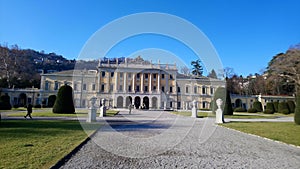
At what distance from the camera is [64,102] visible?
17.4m

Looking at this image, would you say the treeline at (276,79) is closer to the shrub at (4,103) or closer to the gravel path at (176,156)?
the gravel path at (176,156)

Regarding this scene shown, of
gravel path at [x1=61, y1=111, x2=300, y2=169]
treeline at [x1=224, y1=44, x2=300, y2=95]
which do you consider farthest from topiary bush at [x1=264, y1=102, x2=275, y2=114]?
gravel path at [x1=61, y1=111, x2=300, y2=169]

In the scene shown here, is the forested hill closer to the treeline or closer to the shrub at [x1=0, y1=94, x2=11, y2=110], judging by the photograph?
the shrub at [x1=0, y1=94, x2=11, y2=110]

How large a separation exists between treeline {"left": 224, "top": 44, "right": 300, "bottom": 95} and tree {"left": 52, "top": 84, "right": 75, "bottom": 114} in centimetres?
2954

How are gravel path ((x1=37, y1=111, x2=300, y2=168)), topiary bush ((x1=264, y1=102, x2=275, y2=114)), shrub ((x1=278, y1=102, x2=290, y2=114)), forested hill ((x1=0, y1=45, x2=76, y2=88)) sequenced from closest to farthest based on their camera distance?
1. gravel path ((x1=37, y1=111, x2=300, y2=168))
2. shrub ((x1=278, y1=102, x2=290, y2=114))
3. topiary bush ((x1=264, y1=102, x2=275, y2=114))
4. forested hill ((x1=0, y1=45, x2=76, y2=88))

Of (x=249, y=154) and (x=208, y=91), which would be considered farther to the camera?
(x=208, y=91)

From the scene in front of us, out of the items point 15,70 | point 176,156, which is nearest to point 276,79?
point 176,156

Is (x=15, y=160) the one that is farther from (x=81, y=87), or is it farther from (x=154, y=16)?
(x=81, y=87)

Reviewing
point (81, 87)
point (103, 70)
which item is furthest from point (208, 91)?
point (81, 87)

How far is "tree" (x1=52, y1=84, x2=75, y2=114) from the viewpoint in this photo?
1725 cm

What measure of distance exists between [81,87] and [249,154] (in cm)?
4567

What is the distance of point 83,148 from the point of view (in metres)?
5.11

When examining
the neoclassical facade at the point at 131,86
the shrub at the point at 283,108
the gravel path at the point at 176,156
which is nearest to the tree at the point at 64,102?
the gravel path at the point at 176,156

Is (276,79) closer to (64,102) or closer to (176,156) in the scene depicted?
(64,102)
